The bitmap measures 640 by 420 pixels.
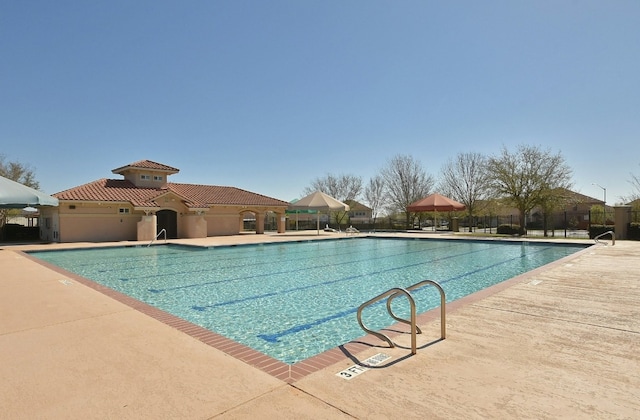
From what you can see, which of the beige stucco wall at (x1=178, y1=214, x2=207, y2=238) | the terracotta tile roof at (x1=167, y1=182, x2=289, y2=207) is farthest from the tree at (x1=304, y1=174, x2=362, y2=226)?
the beige stucco wall at (x1=178, y1=214, x2=207, y2=238)

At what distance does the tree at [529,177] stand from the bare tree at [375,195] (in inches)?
962

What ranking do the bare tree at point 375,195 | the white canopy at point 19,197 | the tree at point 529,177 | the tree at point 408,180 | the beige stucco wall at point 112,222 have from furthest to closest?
the bare tree at point 375,195 < the tree at point 408,180 < the tree at point 529,177 < the beige stucco wall at point 112,222 < the white canopy at point 19,197

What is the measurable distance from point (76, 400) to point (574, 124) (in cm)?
2480

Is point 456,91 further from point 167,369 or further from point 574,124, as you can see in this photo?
point 167,369

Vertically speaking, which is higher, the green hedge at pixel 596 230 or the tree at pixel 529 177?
the tree at pixel 529 177

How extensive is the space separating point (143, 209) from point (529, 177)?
83.5 feet

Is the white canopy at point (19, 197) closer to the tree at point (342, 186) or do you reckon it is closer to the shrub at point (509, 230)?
the shrub at point (509, 230)

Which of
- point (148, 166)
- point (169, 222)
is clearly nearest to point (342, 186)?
point (169, 222)

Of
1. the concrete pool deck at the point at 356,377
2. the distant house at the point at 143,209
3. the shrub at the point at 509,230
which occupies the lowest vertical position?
the concrete pool deck at the point at 356,377

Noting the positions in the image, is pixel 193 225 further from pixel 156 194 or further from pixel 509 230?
pixel 509 230

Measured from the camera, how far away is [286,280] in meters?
10.7

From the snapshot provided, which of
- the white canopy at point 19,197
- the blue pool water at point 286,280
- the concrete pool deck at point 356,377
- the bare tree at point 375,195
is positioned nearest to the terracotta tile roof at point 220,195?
the blue pool water at point 286,280

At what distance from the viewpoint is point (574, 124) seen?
20.4 meters

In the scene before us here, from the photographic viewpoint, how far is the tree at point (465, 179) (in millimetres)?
38750
